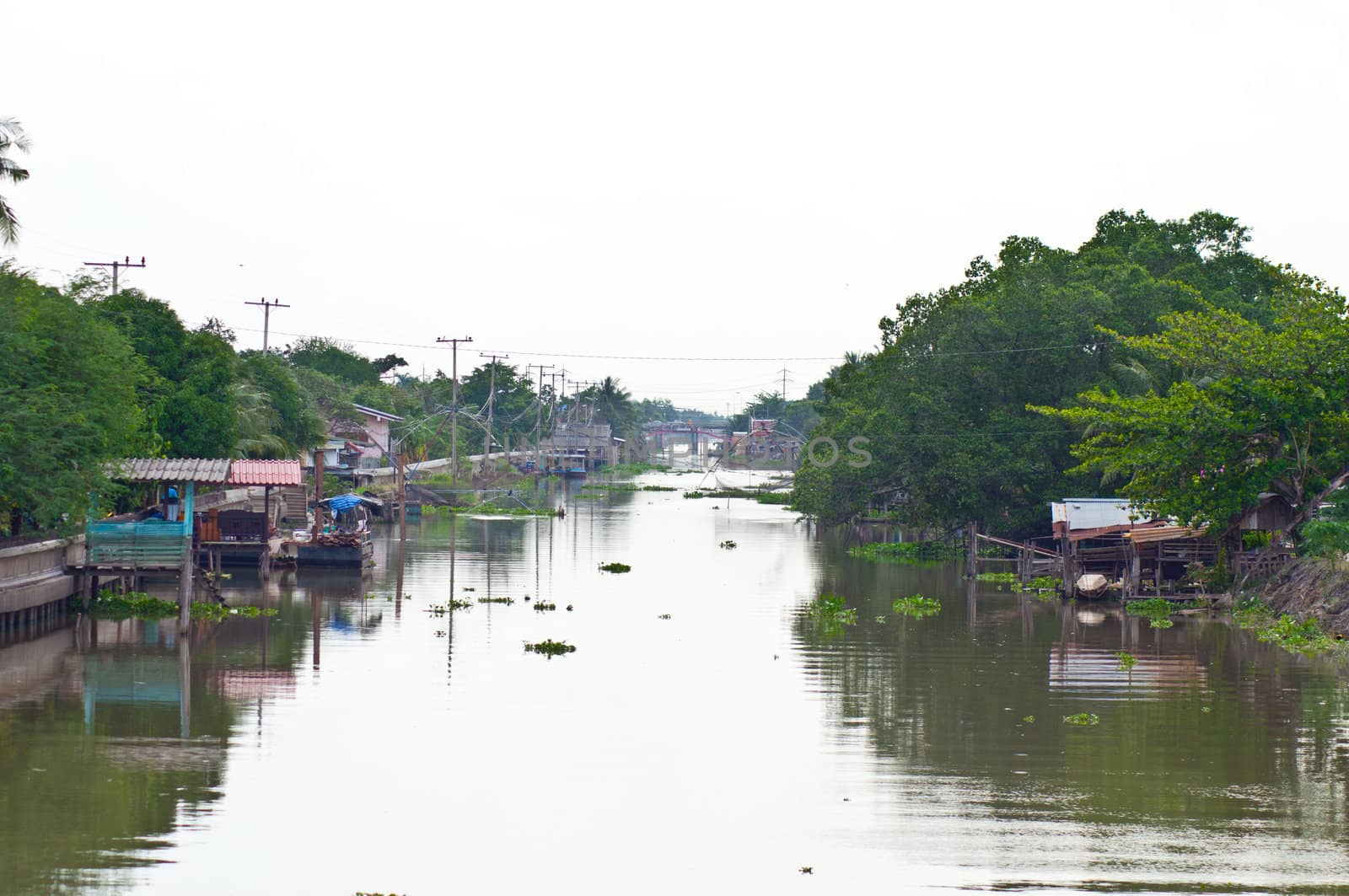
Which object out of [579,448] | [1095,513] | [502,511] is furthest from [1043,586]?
[579,448]

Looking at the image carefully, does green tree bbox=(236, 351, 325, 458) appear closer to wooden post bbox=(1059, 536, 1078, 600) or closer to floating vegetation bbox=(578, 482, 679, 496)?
wooden post bbox=(1059, 536, 1078, 600)

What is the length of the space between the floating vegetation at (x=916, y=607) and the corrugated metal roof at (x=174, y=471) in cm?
1831

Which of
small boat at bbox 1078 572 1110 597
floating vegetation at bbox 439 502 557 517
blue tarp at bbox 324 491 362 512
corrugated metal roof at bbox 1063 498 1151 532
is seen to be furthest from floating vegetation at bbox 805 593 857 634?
floating vegetation at bbox 439 502 557 517

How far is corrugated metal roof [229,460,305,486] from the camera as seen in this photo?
121ft

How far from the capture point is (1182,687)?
1045 inches

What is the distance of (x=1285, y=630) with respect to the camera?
3297 cm

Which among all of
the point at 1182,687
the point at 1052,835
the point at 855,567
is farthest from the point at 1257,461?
the point at 1052,835

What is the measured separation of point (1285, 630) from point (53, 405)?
28286mm

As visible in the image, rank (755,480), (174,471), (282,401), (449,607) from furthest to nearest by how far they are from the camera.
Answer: (755,480) → (282,401) → (449,607) → (174,471)

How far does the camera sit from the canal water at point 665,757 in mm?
15102

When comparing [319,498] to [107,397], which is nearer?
[107,397]

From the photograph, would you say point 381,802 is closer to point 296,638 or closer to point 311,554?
point 296,638

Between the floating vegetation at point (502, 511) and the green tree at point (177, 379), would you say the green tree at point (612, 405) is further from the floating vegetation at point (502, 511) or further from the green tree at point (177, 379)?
the green tree at point (177, 379)

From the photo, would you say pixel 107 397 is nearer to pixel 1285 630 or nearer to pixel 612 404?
pixel 1285 630
